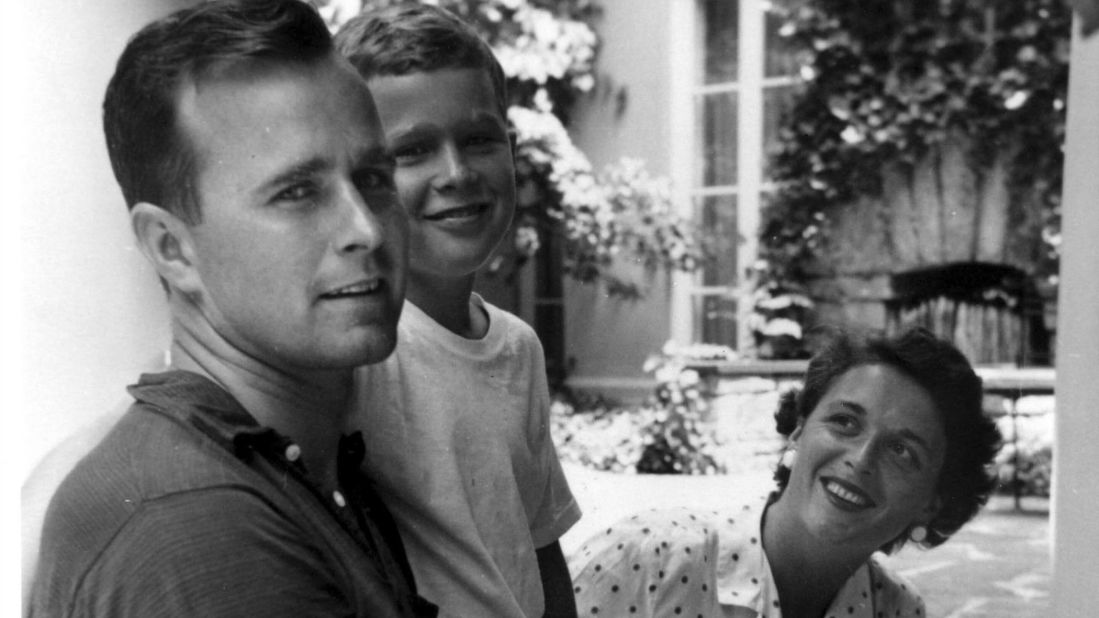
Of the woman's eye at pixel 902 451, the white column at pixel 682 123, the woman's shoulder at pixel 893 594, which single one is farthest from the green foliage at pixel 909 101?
the woman's shoulder at pixel 893 594

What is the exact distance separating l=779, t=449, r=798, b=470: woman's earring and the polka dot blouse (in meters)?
0.07

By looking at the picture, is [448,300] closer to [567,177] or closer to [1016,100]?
[567,177]

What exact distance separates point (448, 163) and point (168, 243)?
0.94 feet

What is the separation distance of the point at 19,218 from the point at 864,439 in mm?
778

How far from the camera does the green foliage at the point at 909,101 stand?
Result: 3.22 feet

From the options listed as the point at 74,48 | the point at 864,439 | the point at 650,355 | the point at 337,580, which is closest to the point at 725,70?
the point at 650,355

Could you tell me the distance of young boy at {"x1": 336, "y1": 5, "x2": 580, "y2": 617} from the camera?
0.79m

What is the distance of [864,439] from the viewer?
951 mm

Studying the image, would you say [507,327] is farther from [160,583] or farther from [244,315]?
[160,583]

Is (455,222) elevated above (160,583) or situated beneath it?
elevated above

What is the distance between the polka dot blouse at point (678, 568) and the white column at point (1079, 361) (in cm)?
36

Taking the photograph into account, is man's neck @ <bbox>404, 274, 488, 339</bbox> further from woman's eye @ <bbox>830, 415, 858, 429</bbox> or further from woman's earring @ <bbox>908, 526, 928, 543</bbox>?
woman's earring @ <bbox>908, 526, 928, 543</bbox>

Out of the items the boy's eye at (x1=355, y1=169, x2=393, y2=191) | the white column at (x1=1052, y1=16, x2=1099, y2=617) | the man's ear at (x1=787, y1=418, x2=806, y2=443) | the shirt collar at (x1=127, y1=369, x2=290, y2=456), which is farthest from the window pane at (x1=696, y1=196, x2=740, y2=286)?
the shirt collar at (x1=127, y1=369, x2=290, y2=456)

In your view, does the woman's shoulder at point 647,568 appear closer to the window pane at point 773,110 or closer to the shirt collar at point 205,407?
the window pane at point 773,110
